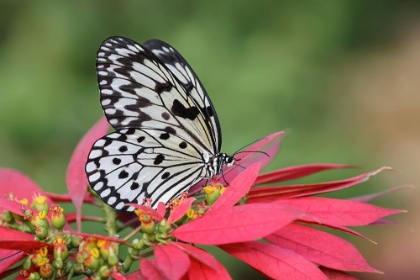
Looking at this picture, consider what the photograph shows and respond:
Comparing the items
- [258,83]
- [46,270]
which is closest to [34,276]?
[46,270]

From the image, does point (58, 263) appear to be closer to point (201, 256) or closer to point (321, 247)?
point (201, 256)

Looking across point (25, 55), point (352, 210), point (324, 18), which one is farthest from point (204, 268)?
point (324, 18)

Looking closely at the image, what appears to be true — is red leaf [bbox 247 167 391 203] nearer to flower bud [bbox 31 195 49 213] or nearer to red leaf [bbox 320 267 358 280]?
red leaf [bbox 320 267 358 280]

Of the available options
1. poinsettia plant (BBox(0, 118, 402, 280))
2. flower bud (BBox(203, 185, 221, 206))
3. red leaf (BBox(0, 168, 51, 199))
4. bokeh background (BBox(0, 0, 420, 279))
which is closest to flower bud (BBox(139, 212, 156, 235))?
poinsettia plant (BBox(0, 118, 402, 280))

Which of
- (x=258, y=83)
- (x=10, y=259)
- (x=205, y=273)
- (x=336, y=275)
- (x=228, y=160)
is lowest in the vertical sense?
(x=10, y=259)

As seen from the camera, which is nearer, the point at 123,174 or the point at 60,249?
the point at 60,249

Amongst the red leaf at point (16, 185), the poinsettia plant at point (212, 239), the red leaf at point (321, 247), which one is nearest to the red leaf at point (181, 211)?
the poinsettia plant at point (212, 239)

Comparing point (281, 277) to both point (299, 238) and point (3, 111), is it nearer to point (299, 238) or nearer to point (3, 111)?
point (299, 238)

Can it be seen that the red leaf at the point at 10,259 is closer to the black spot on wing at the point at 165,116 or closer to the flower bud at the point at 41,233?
the flower bud at the point at 41,233
